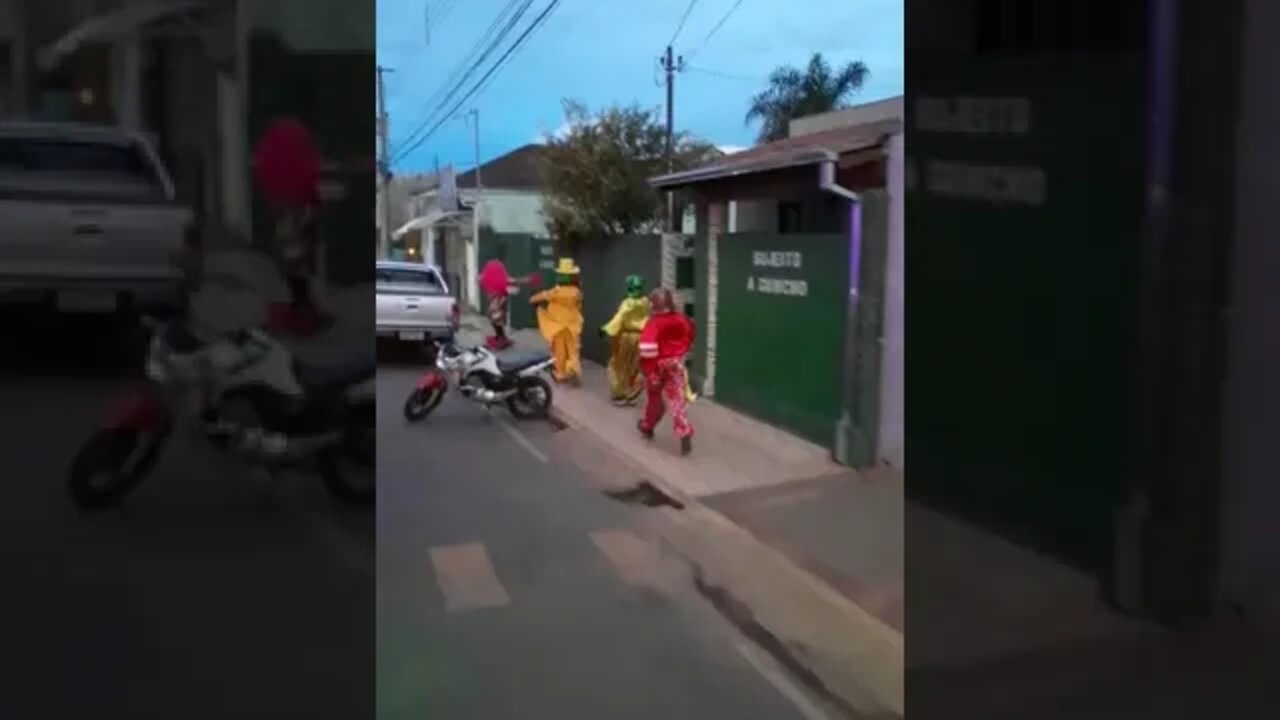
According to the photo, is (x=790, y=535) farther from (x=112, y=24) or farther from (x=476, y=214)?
(x=476, y=214)

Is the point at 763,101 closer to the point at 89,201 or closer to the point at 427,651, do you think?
the point at 427,651

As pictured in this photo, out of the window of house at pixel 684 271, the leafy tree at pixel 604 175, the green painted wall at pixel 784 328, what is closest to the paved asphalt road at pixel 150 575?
the green painted wall at pixel 784 328

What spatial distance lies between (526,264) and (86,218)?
17.5 meters

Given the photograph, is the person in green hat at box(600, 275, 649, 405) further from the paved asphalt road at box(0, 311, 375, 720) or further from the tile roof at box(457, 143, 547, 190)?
the tile roof at box(457, 143, 547, 190)

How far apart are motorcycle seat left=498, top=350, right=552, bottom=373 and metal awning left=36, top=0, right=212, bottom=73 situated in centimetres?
821

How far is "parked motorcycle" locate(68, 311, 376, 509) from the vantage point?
2.94 m

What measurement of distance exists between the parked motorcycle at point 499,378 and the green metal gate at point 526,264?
717 cm

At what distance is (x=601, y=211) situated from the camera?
18.8 metres

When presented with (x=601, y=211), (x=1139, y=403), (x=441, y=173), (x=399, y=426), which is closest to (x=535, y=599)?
(x=1139, y=403)

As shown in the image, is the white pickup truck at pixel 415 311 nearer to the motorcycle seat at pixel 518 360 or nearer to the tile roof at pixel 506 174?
the motorcycle seat at pixel 518 360

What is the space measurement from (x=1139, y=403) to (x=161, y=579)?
3.52 m

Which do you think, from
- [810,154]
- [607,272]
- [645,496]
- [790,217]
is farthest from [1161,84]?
[607,272]

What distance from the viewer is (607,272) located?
15602 millimetres

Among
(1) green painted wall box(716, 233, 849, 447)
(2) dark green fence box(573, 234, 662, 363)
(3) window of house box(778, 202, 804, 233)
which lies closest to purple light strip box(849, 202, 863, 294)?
(1) green painted wall box(716, 233, 849, 447)
